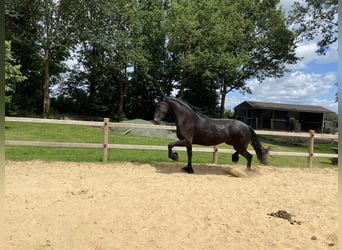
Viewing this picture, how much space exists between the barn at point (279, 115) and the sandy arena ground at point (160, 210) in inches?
907

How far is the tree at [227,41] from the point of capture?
22.4 metres

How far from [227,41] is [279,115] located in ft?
33.8

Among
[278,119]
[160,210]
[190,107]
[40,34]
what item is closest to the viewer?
[160,210]

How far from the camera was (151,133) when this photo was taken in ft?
49.8

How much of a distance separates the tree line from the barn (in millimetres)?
3338

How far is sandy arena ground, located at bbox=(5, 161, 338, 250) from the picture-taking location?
327cm

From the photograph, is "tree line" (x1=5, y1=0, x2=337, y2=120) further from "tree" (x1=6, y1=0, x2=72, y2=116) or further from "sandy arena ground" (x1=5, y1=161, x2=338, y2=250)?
"sandy arena ground" (x1=5, y1=161, x2=338, y2=250)

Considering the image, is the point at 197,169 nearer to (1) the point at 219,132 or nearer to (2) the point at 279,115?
(1) the point at 219,132

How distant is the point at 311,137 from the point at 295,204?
4.23m

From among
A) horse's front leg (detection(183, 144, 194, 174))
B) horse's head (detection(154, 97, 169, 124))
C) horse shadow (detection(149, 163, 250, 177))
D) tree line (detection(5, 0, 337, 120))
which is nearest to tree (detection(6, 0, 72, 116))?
tree line (detection(5, 0, 337, 120))

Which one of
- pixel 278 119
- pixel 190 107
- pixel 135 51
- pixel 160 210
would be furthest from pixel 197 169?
pixel 278 119

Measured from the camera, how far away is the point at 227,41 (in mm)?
23297

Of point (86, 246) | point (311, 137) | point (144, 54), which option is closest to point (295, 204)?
point (86, 246)

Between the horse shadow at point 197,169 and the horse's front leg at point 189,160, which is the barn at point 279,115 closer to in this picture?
the horse shadow at point 197,169
